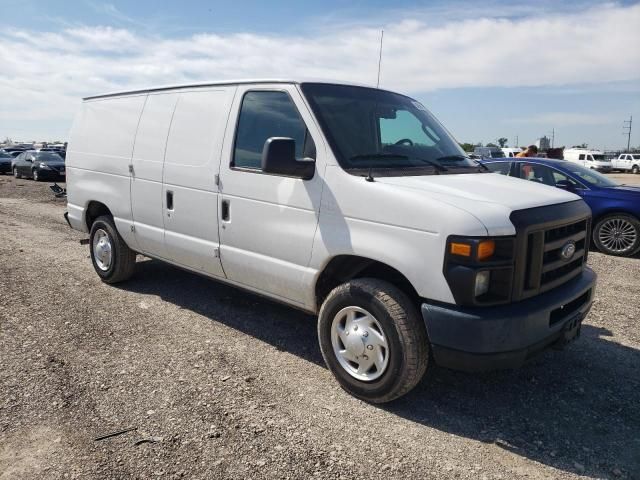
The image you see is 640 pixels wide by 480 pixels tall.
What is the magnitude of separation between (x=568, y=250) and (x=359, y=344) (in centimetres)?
155

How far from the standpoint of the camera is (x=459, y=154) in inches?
173

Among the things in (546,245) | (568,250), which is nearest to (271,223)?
(546,245)

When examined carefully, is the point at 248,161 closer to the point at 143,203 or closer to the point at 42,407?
the point at 143,203

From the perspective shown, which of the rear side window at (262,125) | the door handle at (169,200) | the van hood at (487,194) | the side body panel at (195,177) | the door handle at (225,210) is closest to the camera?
the van hood at (487,194)

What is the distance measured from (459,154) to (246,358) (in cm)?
249

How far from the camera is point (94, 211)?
20.2 ft

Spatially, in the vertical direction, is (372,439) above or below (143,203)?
below

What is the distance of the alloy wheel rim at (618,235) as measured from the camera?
818 centimetres

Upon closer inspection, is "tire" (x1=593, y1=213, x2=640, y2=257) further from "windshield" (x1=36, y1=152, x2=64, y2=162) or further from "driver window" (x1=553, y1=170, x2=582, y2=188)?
"windshield" (x1=36, y1=152, x2=64, y2=162)

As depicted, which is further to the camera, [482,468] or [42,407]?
[42,407]

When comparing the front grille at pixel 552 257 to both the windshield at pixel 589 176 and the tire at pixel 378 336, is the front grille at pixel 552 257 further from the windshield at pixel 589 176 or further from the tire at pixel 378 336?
the windshield at pixel 589 176

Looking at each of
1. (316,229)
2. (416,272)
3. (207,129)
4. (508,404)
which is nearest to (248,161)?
(207,129)

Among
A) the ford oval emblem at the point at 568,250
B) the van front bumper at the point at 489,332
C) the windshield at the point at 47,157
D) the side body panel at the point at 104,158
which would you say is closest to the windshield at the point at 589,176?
the ford oval emblem at the point at 568,250

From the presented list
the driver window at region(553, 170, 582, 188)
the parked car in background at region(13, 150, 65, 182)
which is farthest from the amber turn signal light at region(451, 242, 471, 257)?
the parked car in background at region(13, 150, 65, 182)
